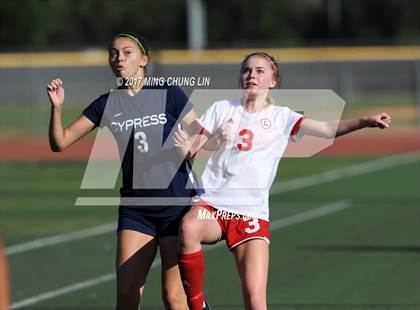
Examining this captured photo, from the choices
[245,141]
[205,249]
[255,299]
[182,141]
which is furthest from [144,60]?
[205,249]

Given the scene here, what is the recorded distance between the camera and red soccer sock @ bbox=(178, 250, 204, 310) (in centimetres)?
696

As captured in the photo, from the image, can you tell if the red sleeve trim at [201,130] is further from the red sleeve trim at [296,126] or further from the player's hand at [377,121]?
the player's hand at [377,121]

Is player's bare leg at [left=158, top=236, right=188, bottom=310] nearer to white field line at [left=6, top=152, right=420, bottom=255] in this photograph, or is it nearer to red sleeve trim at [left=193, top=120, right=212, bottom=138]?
red sleeve trim at [left=193, top=120, right=212, bottom=138]

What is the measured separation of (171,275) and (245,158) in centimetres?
92

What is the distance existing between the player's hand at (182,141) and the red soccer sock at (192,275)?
0.66m

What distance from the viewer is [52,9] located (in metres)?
32.5

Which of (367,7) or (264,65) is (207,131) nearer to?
(264,65)

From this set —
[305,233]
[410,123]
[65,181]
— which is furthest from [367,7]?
[305,233]

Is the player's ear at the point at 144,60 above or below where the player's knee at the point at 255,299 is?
above

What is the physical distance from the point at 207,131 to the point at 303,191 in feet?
40.8

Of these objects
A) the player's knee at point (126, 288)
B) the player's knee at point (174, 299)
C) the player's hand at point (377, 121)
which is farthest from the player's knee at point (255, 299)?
the player's hand at point (377, 121)

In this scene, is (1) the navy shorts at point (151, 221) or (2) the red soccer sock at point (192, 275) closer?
(2) the red soccer sock at point (192, 275)

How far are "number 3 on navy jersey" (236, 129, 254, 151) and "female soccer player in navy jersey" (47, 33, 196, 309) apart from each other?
0.37m

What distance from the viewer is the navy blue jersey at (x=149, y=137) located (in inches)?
285
